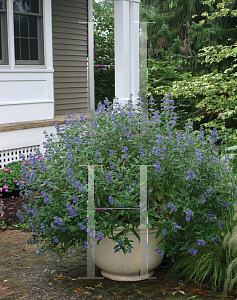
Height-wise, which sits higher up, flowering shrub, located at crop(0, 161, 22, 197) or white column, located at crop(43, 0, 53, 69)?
white column, located at crop(43, 0, 53, 69)

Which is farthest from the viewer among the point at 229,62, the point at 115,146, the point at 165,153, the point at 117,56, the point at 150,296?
the point at 229,62

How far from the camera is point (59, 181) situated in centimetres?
307

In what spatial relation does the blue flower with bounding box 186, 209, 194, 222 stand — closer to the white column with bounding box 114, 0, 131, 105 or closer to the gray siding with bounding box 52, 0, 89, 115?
the white column with bounding box 114, 0, 131, 105

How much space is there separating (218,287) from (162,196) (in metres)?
0.86

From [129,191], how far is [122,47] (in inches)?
181

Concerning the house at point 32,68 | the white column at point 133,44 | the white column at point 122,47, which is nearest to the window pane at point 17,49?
the house at point 32,68

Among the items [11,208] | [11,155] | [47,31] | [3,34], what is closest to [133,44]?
[47,31]

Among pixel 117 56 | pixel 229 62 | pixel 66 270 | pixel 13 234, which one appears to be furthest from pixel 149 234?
pixel 229 62

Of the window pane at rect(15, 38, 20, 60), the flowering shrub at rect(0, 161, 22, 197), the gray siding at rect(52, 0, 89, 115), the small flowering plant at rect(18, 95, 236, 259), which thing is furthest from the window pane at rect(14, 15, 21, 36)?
the small flowering plant at rect(18, 95, 236, 259)

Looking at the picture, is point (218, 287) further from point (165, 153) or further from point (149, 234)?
point (165, 153)

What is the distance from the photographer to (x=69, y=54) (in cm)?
930

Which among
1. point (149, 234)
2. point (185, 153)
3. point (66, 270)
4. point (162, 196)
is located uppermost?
point (185, 153)

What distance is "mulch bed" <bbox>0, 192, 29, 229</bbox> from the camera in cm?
485

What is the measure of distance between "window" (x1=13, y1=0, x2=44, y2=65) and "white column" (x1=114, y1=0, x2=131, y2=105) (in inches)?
63.5
